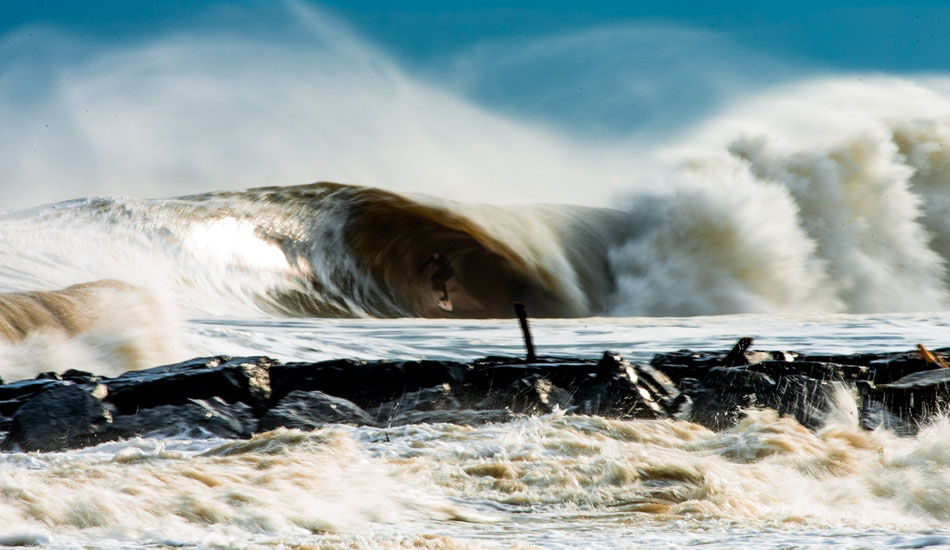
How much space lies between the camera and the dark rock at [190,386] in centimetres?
723

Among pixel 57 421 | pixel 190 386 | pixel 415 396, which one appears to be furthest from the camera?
pixel 415 396

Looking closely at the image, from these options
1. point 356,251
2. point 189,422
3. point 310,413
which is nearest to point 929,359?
point 310,413

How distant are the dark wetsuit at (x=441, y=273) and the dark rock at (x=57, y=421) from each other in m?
12.5

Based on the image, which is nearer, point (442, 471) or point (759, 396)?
point (442, 471)

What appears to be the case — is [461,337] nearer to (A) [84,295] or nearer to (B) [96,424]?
(A) [84,295]

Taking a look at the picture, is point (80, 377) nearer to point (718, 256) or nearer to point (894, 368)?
point (894, 368)

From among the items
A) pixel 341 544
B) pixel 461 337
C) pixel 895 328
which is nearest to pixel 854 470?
pixel 341 544

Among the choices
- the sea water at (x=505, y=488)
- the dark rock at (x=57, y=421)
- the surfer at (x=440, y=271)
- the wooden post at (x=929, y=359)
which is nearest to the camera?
the sea water at (x=505, y=488)

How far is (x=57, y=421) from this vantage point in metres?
6.62

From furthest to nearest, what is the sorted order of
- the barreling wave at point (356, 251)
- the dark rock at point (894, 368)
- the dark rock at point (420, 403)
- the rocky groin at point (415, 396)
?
the barreling wave at point (356, 251), the dark rock at point (894, 368), the dark rock at point (420, 403), the rocky groin at point (415, 396)

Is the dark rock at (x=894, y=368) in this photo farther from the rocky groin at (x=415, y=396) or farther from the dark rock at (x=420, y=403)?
the dark rock at (x=420, y=403)

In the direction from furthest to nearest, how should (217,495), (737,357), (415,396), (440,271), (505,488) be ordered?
(440,271) < (737,357) < (415,396) < (505,488) < (217,495)

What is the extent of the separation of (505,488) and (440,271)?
1418 cm

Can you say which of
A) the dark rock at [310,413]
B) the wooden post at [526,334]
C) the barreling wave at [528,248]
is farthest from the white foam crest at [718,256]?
the dark rock at [310,413]
